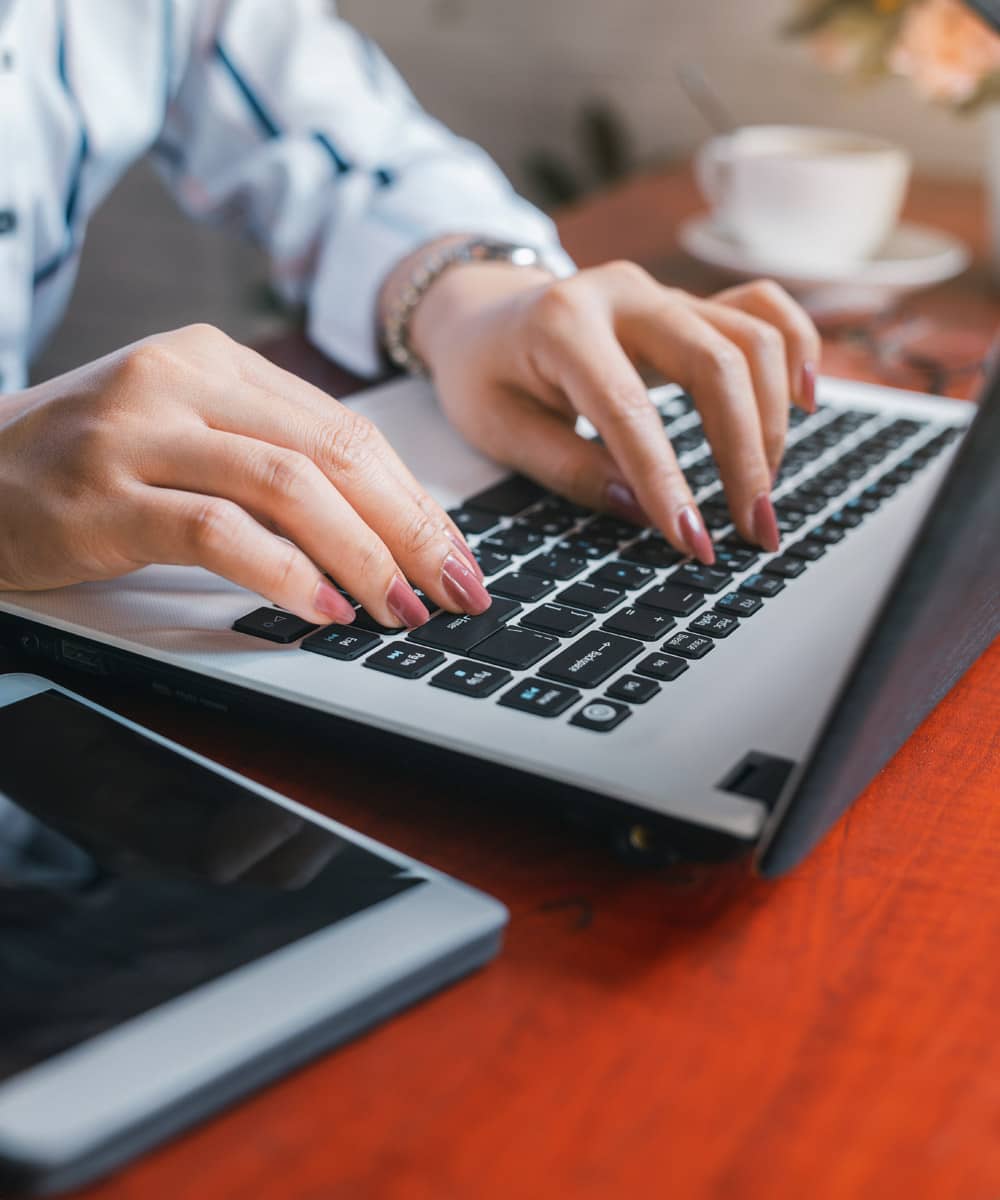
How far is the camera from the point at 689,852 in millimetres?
304

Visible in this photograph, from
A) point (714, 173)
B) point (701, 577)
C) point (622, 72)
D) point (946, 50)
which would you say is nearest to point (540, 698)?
point (701, 577)

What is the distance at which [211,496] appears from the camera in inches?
15.0

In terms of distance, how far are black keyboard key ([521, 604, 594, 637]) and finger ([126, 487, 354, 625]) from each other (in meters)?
0.06

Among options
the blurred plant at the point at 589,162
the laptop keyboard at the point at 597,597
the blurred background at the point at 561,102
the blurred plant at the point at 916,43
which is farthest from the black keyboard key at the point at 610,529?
the blurred plant at the point at 589,162

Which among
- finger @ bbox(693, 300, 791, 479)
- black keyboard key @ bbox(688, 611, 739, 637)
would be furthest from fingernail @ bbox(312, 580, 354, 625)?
finger @ bbox(693, 300, 791, 479)

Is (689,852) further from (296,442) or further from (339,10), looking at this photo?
(339,10)

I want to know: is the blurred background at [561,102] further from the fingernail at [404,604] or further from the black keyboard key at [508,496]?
the fingernail at [404,604]

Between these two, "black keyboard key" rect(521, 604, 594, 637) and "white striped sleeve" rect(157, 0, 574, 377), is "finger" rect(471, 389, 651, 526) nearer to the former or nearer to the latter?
"black keyboard key" rect(521, 604, 594, 637)

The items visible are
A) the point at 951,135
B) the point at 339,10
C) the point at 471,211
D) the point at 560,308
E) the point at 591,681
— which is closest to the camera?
the point at 591,681

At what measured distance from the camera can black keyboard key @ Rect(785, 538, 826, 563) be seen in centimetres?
47

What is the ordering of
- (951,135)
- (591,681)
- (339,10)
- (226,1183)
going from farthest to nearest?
(339,10), (951,135), (591,681), (226,1183)

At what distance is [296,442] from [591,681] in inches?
4.9

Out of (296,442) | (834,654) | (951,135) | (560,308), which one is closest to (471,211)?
(560,308)

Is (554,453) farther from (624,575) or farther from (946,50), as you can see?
(946,50)
